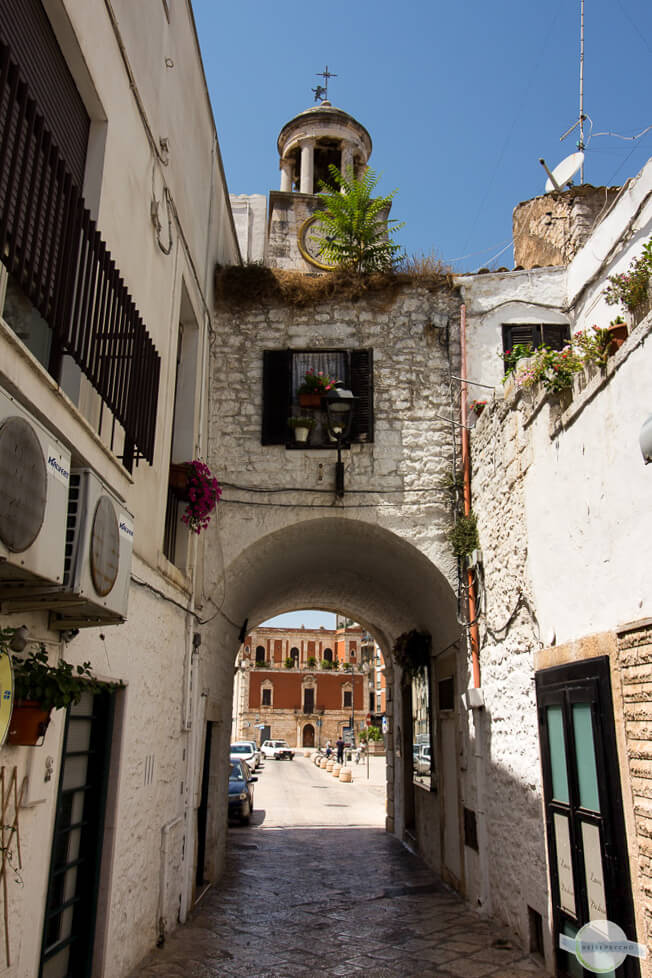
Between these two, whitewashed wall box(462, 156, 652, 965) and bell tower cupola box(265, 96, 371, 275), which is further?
bell tower cupola box(265, 96, 371, 275)

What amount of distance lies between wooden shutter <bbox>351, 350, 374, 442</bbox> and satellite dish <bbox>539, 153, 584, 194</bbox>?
381cm

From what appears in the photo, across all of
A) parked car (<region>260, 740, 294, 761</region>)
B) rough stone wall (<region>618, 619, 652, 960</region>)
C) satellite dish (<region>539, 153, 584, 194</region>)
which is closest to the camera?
rough stone wall (<region>618, 619, 652, 960</region>)

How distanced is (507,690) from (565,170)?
7.29 meters

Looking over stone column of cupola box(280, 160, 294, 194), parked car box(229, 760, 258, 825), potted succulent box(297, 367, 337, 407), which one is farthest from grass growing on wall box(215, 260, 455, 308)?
stone column of cupola box(280, 160, 294, 194)

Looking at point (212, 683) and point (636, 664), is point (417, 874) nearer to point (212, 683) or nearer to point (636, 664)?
point (212, 683)

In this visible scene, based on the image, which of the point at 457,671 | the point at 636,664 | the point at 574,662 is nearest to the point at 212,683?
the point at 457,671

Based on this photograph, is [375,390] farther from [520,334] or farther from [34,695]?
[34,695]

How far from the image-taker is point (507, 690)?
279 inches

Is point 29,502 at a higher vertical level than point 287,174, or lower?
lower

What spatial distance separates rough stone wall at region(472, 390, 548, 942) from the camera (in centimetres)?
638

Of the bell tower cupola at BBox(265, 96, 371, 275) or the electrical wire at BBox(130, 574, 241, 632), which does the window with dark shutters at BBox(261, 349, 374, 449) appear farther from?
the bell tower cupola at BBox(265, 96, 371, 275)

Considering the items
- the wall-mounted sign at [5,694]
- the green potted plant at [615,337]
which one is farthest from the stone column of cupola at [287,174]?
the wall-mounted sign at [5,694]

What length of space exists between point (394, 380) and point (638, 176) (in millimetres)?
3359

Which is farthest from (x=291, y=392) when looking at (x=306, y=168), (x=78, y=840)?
(x=306, y=168)
